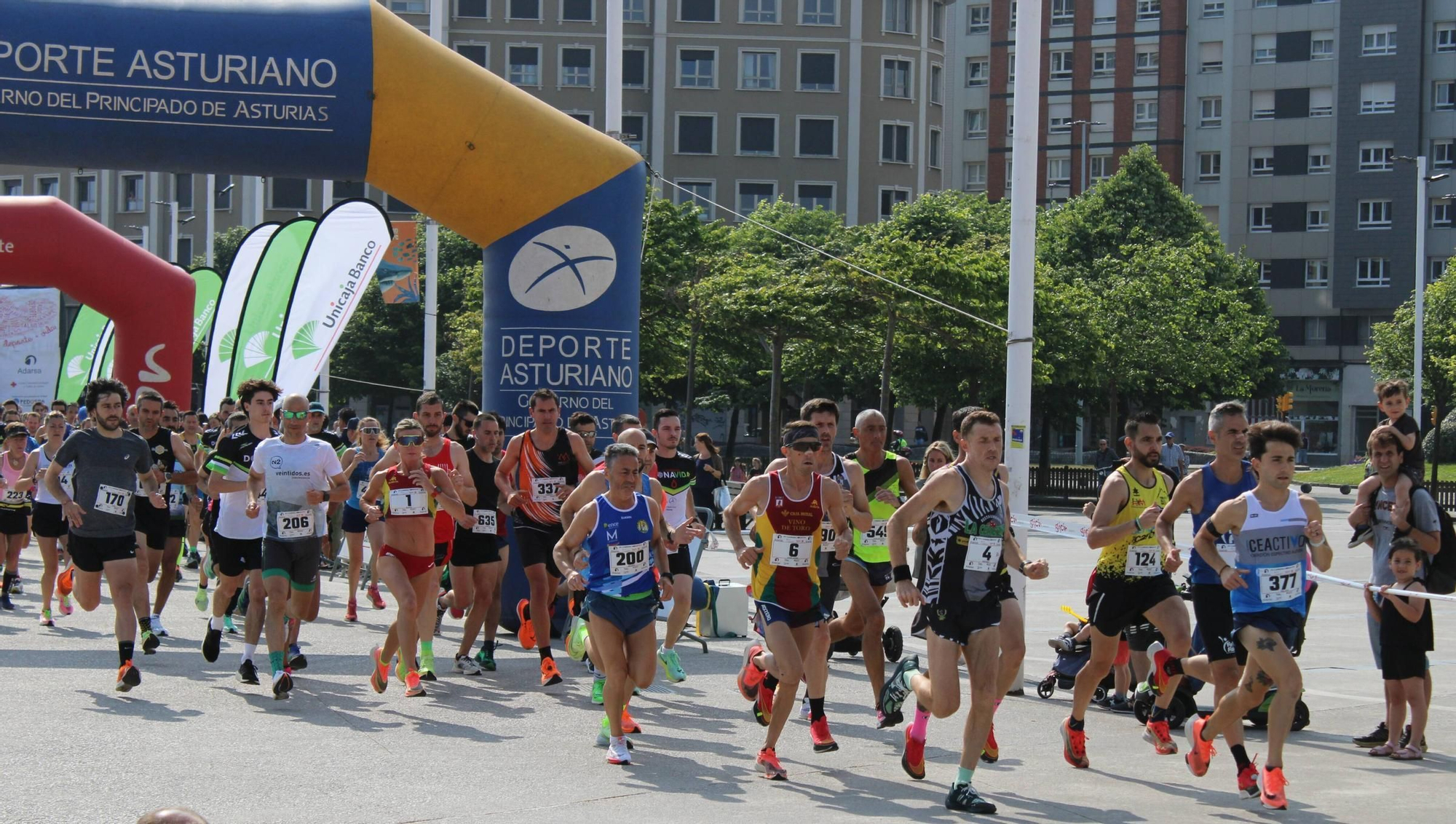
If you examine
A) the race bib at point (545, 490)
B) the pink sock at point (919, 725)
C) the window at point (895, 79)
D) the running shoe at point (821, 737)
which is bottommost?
the running shoe at point (821, 737)

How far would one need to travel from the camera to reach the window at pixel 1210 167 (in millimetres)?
72688

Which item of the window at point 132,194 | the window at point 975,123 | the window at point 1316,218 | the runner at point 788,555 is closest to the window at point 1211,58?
the window at point 1316,218

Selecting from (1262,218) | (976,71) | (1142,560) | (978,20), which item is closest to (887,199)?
(976,71)

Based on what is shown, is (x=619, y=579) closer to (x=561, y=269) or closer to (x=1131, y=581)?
(x=1131, y=581)

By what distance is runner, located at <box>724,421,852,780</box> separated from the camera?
7434 millimetres

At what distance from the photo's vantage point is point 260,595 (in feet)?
32.3

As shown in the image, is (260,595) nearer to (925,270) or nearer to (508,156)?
(508,156)

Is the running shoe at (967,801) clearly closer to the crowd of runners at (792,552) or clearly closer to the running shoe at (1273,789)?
the crowd of runners at (792,552)

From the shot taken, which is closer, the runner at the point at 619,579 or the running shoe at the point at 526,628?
the runner at the point at 619,579

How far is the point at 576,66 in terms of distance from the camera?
72.3 m

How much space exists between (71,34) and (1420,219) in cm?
3352

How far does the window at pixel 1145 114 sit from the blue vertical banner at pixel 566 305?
215ft

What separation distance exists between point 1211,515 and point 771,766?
7.88 ft

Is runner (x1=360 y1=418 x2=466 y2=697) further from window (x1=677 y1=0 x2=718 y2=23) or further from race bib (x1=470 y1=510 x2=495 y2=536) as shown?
window (x1=677 y1=0 x2=718 y2=23)
